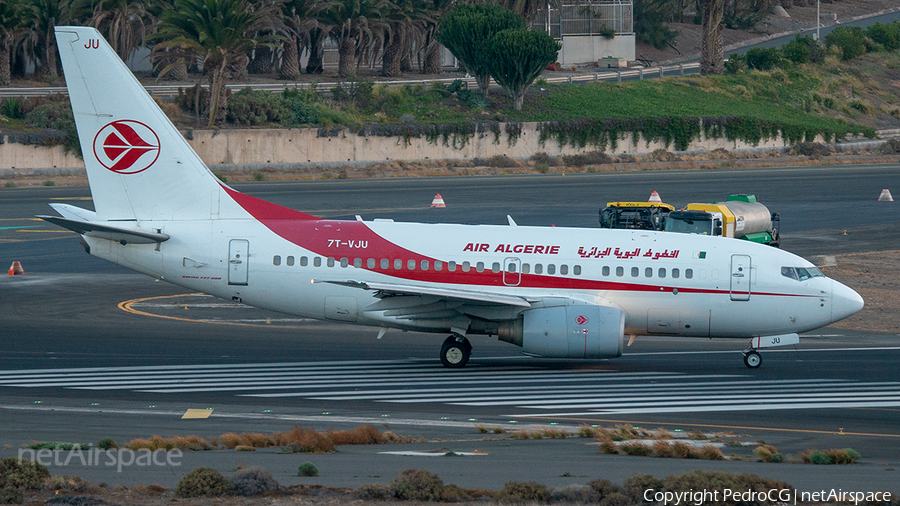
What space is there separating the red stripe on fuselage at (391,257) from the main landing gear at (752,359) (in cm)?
172

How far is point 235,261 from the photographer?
26.9m

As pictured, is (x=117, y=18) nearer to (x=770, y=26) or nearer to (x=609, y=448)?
(x=609, y=448)

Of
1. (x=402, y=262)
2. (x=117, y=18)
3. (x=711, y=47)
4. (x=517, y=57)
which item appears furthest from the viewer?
(x=711, y=47)

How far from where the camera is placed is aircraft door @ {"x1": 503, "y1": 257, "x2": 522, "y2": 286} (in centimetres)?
2669

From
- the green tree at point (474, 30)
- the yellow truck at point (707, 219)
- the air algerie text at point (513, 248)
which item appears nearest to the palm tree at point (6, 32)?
the green tree at point (474, 30)

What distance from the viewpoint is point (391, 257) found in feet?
88.2

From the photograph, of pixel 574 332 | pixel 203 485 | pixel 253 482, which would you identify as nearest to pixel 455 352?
pixel 574 332

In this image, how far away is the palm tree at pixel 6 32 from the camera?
79.7m

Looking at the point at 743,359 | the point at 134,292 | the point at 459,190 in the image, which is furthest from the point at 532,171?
the point at 743,359

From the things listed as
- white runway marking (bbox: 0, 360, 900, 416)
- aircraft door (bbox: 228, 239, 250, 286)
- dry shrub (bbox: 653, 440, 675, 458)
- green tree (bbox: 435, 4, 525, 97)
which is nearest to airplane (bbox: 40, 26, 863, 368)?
aircraft door (bbox: 228, 239, 250, 286)

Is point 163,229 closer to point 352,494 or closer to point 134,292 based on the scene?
point 134,292

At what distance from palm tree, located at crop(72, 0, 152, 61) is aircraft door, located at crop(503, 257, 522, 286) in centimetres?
6352

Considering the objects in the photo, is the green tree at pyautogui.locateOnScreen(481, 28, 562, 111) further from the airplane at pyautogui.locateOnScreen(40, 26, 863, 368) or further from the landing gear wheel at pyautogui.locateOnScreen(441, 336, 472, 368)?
the landing gear wheel at pyautogui.locateOnScreen(441, 336, 472, 368)

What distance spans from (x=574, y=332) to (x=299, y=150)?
5497 cm
